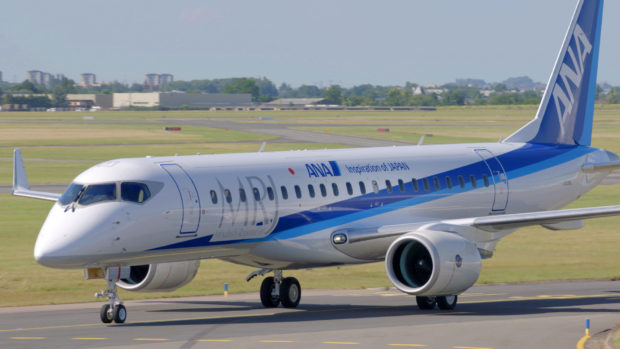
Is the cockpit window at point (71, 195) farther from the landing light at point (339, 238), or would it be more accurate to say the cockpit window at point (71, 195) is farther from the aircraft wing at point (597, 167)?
the aircraft wing at point (597, 167)

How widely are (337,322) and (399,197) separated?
687 cm

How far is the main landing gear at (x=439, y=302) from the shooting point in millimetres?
34500

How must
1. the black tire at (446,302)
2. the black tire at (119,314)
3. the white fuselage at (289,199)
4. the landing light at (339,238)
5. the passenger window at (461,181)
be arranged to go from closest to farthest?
the white fuselage at (289,199) → the black tire at (119,314) → the black tire at (446,302) → the landing light at (339,238) → the passenger window at (461,181)

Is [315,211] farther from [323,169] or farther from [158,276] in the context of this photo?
[158,276]

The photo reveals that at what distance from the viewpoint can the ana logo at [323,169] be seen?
117ft

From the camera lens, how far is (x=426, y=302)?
114ft

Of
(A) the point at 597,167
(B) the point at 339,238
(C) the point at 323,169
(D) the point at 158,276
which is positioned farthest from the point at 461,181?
(D) the point at 158,276

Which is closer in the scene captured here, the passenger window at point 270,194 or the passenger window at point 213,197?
the passenger window at point 213,197

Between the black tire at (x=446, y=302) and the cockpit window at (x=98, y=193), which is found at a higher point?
the cockpit window at (x=98, y=193)

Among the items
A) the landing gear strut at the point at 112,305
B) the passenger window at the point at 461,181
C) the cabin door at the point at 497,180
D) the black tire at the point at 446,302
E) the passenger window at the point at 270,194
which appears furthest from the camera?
the cabin door at the point at 497,180

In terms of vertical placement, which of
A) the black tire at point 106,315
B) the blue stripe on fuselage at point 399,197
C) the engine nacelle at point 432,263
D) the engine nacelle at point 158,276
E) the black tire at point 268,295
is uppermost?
the blue stripe on fuselage at point 399,197

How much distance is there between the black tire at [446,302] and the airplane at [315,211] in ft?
0.10

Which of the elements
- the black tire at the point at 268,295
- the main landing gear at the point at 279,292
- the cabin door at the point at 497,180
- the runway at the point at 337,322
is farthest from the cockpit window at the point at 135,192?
the cabin door at the point at 497,180

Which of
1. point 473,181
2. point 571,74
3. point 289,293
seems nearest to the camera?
point 289,293
